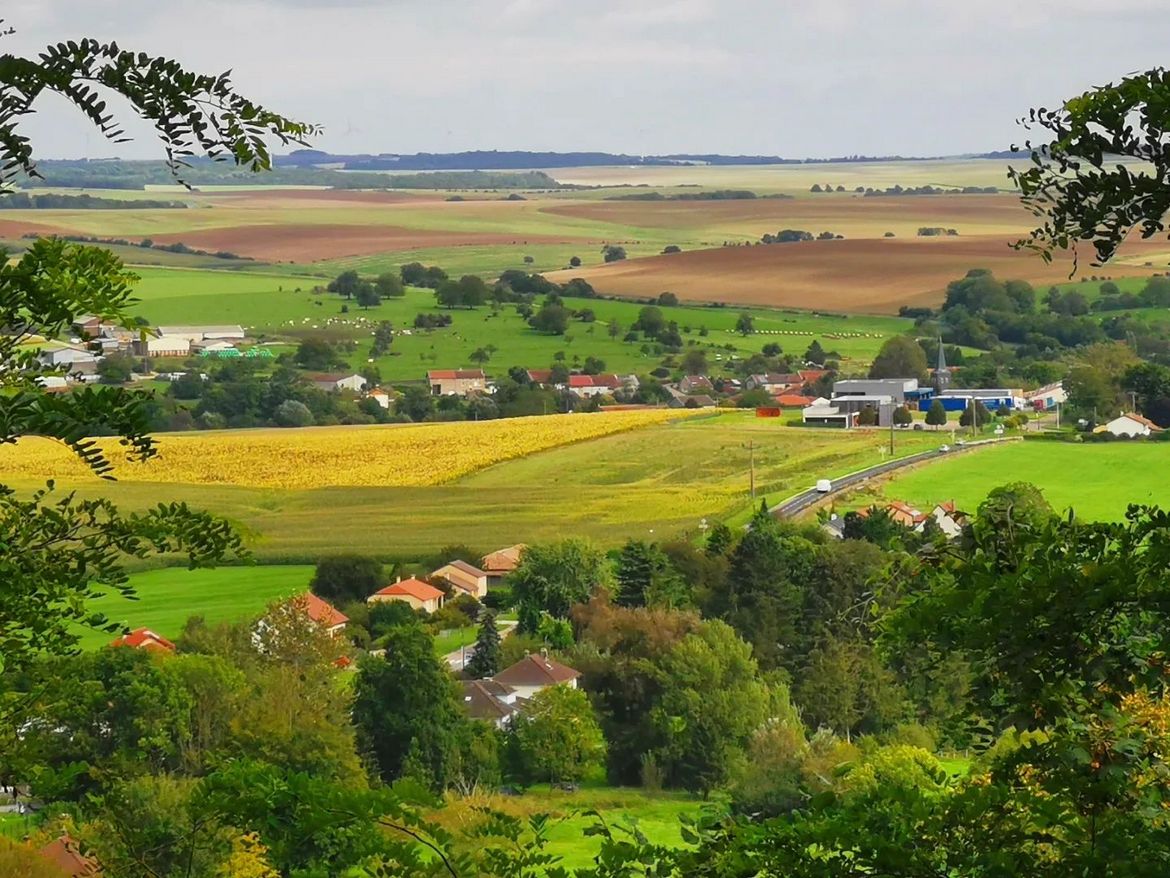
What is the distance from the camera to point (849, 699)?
3922 centimetres

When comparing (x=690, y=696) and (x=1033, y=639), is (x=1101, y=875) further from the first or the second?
(x=690, y=696)

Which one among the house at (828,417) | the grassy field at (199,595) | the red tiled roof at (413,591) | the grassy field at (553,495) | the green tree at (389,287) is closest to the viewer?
the grassy field at (199,595)

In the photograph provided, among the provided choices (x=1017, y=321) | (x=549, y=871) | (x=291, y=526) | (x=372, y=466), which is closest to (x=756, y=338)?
(x=1017, y=321)

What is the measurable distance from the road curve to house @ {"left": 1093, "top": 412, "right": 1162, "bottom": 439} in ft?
10.7

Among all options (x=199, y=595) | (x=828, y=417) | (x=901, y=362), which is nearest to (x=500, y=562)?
(x=199, y=595)

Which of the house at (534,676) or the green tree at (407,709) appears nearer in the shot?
the green tree at (407,709)

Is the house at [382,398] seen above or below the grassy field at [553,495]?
below

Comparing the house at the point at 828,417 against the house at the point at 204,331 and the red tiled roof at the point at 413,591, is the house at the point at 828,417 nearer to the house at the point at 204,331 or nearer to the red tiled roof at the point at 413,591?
the red tiled roof at the point at 413,591

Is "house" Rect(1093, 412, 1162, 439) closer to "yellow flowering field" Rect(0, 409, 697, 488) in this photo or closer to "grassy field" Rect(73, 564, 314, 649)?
"yellow flowering field" Rect(0, 409, 697, 488)

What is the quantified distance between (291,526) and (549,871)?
4570 cm

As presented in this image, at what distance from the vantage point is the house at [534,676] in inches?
1526

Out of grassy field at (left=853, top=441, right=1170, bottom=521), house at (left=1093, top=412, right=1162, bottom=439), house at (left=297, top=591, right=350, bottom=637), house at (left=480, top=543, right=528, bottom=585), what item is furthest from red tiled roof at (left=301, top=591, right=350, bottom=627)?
house at (left=1093, top=412, right=1162, bottom=439)

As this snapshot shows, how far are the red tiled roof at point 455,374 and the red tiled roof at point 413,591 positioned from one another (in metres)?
47.2

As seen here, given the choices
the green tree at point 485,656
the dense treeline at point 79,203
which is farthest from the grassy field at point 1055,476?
the dense treeline at point 79,203
